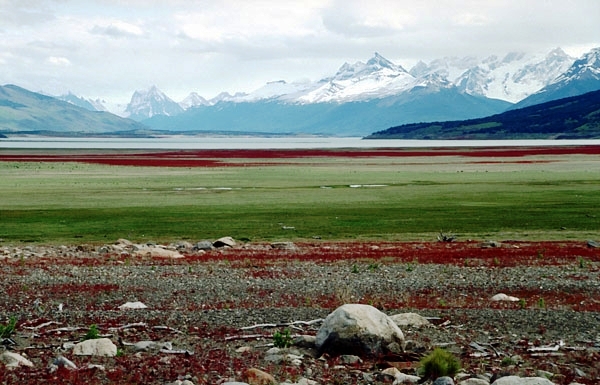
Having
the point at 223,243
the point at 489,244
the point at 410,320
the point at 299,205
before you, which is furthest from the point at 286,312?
the point at 299,205

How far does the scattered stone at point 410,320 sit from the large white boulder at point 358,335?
294 cm

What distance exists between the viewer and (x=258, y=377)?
53.4 ft

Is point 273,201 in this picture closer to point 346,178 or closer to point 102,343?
point 346,178

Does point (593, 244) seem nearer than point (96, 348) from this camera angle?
No

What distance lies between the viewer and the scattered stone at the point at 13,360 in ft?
56.8

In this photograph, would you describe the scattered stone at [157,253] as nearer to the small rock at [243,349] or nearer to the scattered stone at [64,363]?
the small rock at [243,349]

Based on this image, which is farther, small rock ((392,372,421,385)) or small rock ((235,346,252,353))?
small rock ((235,346,252,353))

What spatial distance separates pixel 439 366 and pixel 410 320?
542cm

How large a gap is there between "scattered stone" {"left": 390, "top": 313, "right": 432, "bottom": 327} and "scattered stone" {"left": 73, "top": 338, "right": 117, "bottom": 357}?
7.57 meters

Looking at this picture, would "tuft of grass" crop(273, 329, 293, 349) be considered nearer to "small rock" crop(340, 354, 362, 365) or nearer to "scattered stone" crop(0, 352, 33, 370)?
"small rock" crop(340, 354, 362, 365)

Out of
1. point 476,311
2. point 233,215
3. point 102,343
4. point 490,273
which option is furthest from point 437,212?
point 102,343

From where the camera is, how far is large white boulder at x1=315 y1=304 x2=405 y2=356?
1839 cm

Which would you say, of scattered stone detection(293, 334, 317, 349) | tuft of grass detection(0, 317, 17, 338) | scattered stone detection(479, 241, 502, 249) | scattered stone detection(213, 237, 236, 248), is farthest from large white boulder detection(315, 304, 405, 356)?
scattered stone detection(213, 237, 236, 248)

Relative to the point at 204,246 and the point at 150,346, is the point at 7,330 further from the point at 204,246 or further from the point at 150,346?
the point at 204,246
